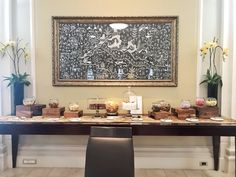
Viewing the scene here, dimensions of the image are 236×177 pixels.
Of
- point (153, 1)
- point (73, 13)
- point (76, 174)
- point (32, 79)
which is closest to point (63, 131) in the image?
point (76, 174)

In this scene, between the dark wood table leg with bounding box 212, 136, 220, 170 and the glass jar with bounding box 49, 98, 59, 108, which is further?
the dark wood table leg with bounding box 212, 136, 220, 170

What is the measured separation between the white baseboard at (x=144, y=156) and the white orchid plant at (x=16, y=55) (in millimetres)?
1051

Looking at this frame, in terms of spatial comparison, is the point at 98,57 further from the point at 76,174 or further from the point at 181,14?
the point at 76,174

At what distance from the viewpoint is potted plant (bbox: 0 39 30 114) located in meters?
3.65

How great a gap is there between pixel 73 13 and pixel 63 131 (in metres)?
1.75

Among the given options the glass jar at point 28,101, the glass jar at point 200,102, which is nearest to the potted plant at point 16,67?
the glass jar at point 28,101

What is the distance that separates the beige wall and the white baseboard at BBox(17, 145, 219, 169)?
666 millimetres

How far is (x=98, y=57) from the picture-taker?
12.4 ft

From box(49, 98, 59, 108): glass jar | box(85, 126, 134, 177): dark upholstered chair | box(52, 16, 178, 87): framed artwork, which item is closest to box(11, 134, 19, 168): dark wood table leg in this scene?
box(49, 98, 59, 108): glass jar

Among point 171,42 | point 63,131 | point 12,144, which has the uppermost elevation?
point 171,42

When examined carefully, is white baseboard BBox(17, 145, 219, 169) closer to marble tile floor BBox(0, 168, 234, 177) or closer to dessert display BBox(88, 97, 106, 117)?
marble tile floor BBox(0, 168, 234, 177)

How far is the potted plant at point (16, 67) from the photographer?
3.65 metres

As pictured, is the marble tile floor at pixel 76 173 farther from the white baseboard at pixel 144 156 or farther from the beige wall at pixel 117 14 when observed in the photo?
the beige wall at pixel 117 14

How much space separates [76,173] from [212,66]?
2.51 metres
